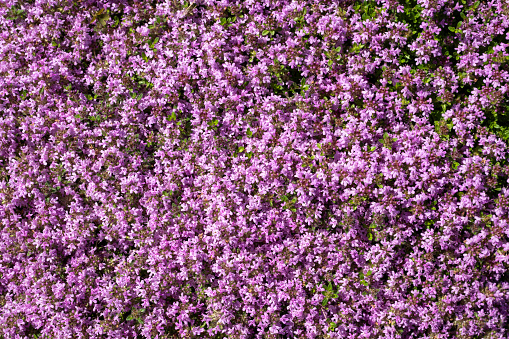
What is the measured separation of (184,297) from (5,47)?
5.36 m

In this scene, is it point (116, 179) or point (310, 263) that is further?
point (116, 179)

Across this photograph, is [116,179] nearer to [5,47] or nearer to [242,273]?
[242,273]

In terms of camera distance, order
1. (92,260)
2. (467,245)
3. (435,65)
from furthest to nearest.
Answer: (92,260)
(435,65)
(467,245)

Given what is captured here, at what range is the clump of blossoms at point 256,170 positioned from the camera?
607 cm

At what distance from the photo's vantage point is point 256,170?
638 cm

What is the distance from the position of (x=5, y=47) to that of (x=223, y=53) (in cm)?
394

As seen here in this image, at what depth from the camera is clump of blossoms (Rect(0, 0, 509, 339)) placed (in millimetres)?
6066

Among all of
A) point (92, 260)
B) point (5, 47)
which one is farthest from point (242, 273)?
point (5, 47)

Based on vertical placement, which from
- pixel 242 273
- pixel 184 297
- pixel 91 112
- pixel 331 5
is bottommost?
pixel 184 297

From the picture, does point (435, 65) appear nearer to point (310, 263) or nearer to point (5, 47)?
point (310, 263)

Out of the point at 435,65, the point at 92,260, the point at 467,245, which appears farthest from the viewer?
the point at 92,260

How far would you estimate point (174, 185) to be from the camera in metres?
6.61

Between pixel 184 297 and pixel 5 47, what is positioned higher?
pixel 5 47

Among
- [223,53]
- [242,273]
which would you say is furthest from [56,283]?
[223,53]
